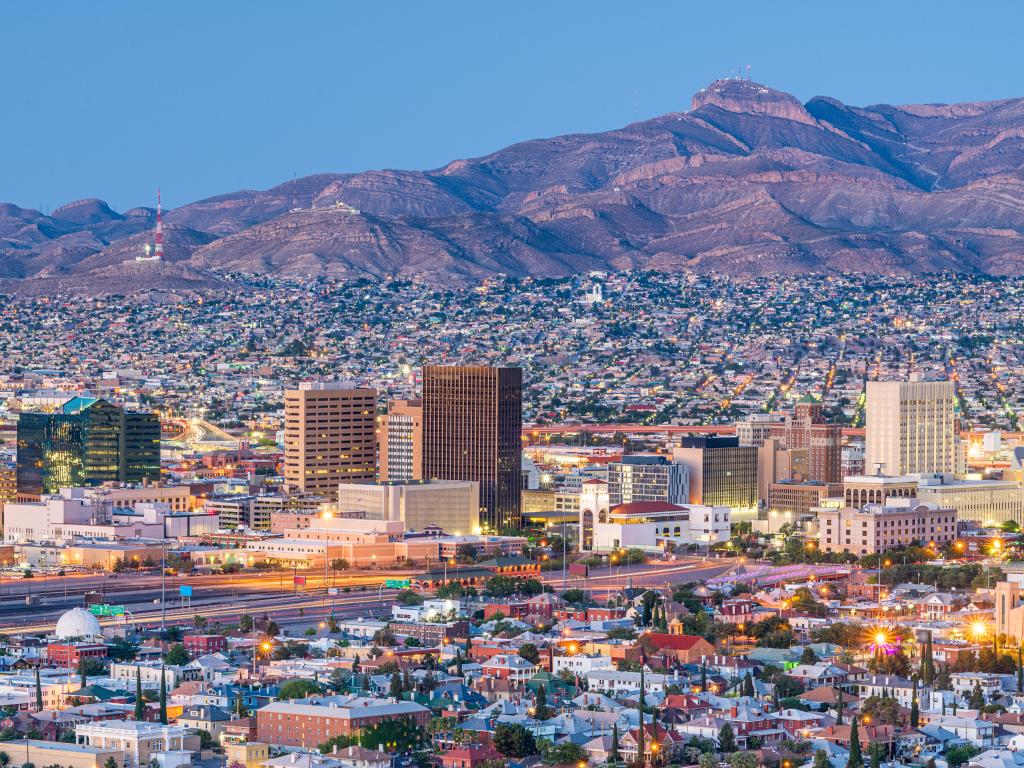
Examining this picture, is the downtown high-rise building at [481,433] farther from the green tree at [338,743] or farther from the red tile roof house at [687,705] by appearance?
the green tree at [338,743]

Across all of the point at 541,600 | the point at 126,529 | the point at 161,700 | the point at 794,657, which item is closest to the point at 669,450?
the point at 126,529

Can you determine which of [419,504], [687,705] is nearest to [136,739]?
[687,705]

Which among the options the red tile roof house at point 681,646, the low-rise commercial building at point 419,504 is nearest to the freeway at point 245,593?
the low-rise commercial building at point 419,504

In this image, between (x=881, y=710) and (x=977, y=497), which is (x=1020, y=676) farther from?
(x=977, y=497)

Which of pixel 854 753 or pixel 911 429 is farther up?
pixel 911 429

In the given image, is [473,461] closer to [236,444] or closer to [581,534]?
[581,534]
